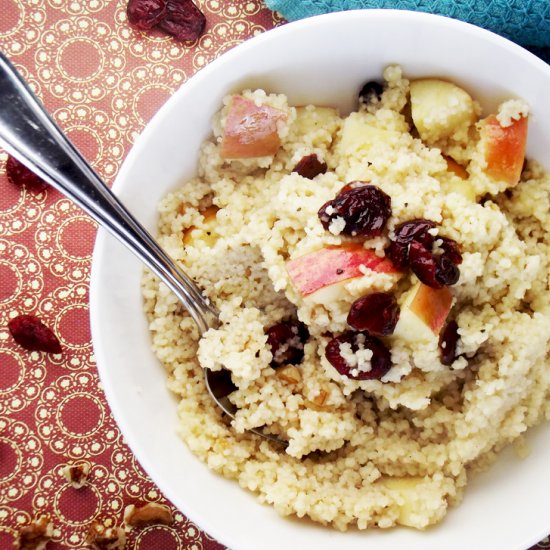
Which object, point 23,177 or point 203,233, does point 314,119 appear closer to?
point 203,233

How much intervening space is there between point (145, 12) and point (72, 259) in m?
0.72

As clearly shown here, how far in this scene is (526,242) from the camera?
1923 mm

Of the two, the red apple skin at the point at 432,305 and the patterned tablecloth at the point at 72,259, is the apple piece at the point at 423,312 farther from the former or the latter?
the patterned tablecloth at the point at 72,259

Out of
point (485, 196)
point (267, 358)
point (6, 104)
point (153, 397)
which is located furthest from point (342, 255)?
point (6, 104)

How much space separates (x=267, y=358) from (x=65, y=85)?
1016 mm

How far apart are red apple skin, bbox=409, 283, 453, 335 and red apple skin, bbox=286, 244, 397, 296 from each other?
84mm

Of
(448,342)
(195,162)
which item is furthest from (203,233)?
(448,342)

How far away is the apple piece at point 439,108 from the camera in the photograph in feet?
6.16

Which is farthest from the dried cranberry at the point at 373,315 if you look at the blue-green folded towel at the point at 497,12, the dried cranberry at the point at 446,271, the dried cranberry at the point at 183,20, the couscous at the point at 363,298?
the dried cranberry at the point at 183,20

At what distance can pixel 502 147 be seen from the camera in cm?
187

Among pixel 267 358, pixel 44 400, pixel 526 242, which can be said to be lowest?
pixel 44 400

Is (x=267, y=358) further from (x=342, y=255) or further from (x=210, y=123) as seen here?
(x=210, y=123)

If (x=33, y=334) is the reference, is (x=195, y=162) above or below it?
above

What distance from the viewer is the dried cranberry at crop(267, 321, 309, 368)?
189 cm
